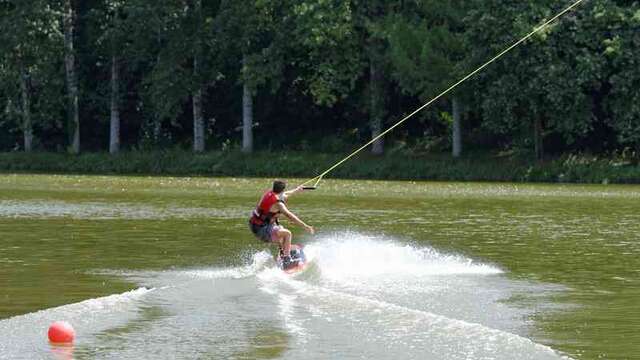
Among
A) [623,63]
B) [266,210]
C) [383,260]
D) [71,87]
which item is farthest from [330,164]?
→ [266,210]

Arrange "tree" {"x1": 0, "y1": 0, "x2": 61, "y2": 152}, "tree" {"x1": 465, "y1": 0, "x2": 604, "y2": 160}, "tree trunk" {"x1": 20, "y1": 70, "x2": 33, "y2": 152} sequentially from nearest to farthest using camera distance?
1. "tree" {"x1": 465, "y1": 0, "x2": 604, "y2": 160}
2. "tree" {"x1": 0, "y1": 0, "x2": 61, "y2": 152}
3. "tree trunk" {"x1": 20, "y1": 70, "x2": 33, "y2": 152}

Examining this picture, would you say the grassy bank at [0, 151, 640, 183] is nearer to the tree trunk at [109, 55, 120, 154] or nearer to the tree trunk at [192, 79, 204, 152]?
the tree trunk at [192, 79, 204, 152]

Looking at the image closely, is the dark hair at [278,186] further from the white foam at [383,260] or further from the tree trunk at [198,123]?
the tree trunk at [198,123]

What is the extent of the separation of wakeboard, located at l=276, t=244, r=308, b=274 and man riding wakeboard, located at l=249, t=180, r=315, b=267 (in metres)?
0.12

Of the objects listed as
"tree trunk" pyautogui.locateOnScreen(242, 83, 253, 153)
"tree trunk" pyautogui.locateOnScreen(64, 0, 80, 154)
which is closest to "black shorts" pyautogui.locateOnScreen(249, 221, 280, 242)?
"tree trunk" pyautogui.locateOnScreen(242, 83, 253, 153)

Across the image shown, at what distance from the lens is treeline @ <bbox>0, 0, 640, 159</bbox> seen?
6275 centimetres

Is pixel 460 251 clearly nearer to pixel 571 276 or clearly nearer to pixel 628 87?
pixel 571 276

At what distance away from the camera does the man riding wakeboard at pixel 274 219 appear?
25.8 m

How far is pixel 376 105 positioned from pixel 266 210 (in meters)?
45.2

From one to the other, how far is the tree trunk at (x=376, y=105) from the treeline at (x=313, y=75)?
0.12 metres

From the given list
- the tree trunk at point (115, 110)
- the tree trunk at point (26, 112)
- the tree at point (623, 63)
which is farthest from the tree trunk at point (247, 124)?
the tree at point (623, 63)

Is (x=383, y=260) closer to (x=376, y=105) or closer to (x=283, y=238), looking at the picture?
(x=283, y=238)

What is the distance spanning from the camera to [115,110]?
3105 inches

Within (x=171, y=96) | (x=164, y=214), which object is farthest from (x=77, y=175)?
(x=164, y=214)
